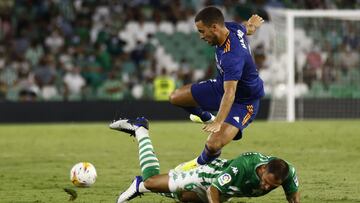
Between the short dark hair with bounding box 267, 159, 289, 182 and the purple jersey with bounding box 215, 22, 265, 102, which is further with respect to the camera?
the purple jersey with bounding box 215, 22, 265, 102

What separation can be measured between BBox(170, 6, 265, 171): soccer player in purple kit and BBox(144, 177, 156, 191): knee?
2.50 ft

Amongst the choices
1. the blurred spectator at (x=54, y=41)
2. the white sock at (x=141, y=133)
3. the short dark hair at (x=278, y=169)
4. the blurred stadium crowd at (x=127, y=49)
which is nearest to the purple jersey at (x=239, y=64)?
the white sock at (x=141, y=133)

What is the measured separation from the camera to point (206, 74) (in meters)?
27.2

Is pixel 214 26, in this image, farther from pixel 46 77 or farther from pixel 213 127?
pixel 46 77

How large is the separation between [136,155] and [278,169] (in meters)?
7.81

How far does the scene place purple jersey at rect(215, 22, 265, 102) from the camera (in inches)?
393

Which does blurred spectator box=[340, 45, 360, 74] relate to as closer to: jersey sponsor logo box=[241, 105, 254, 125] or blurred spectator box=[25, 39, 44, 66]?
blurred spectator box=[25, 39, 44, 66]

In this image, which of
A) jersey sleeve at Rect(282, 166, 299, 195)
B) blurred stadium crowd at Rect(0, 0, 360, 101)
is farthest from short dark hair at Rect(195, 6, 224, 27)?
blurred stadium crowd at Rect(0, 0, 360, 101)

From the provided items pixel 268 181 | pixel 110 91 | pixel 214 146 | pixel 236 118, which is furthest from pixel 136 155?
pixel 110 91

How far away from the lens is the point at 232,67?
9969mm

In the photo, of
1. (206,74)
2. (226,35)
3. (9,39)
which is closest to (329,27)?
(206,74)

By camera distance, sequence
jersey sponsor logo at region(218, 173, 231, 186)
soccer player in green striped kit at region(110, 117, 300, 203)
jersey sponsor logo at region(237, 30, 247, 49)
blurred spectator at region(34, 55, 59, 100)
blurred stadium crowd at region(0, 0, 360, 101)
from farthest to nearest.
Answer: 1. blurred spectator at region(34, 55, 59, 100)
2. blurred stadium crowd at region(0, 0, 360, 101)
3. jersey sponsor logo at region(237, 30, 247, 49)
4. jersey sponsor logo at region(218, 173, 231, 186)
5. soccer player in green striped kit at region(110, 117, 300, 203)

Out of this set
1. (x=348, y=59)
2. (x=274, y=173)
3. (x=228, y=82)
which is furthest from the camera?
(x=348, y=59)

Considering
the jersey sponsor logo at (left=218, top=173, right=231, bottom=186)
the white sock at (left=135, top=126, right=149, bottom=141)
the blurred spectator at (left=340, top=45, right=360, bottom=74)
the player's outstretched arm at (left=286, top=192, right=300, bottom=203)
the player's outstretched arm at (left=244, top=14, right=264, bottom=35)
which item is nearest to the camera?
the jersey sponsor logo at (left=218, top=173, right=231, bottom=186)
